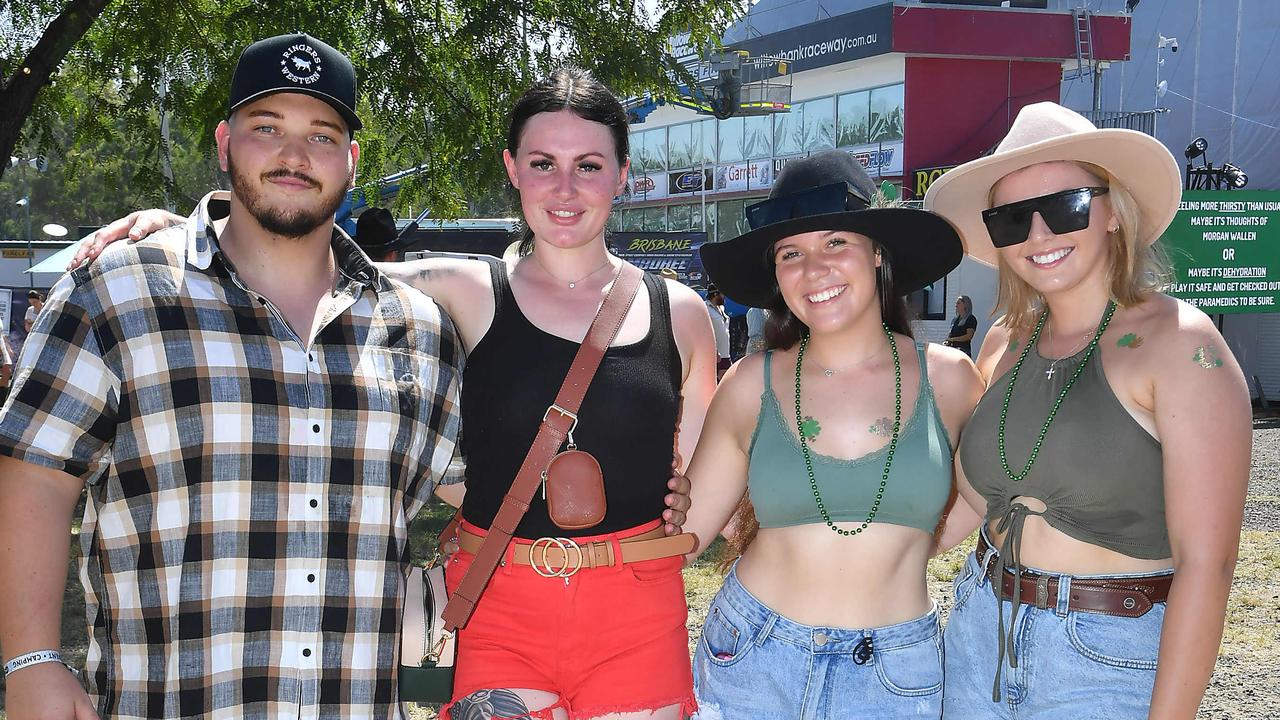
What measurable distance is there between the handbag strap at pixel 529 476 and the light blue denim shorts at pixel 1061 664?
3.89 ft

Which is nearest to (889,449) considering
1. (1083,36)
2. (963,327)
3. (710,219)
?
(963,327)

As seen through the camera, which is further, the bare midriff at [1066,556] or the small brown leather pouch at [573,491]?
the small brown leather pouch at [573,491]

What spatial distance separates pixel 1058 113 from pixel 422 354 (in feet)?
6.07

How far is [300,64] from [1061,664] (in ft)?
7.83

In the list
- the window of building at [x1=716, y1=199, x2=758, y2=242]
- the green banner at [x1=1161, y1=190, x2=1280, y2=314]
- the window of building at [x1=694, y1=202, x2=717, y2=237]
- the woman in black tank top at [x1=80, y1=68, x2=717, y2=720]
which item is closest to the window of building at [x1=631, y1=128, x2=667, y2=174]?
the window of building at [x1=694, y1=202, x2=717, y2=237]

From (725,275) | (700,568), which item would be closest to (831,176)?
(725,275)

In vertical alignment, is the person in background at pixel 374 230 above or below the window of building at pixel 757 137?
below

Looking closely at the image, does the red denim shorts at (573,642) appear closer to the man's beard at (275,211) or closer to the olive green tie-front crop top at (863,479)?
the olive green tie-front crop top at (863,479)

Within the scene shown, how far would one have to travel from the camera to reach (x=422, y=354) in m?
2.69

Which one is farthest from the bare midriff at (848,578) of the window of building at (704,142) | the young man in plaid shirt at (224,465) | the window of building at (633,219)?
the window of building at (633,219)

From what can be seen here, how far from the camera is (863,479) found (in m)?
2.72

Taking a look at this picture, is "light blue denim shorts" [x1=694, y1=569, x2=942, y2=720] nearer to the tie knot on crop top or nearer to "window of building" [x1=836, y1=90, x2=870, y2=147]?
the tie knot on crop top

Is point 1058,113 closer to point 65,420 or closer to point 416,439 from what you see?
point 416,439

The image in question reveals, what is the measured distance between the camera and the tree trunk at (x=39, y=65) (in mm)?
6402
